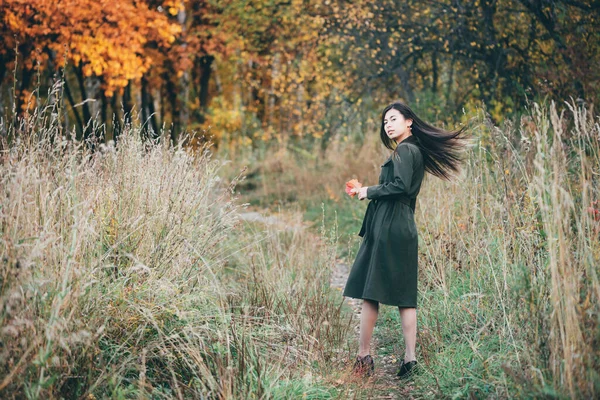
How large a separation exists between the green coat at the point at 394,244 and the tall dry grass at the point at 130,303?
1.68ft

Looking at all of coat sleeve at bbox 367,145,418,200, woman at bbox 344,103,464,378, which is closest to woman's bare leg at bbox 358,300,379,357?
woman at bbox 344,103,464,378

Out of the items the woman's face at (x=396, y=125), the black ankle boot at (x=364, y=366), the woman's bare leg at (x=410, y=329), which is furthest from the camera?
the woman's face at (x=396, y=125)

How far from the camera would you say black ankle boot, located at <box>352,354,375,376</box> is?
13.1 feet

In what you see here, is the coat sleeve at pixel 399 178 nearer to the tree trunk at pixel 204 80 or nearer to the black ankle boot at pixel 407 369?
the black ankle boot at pixel 407 369

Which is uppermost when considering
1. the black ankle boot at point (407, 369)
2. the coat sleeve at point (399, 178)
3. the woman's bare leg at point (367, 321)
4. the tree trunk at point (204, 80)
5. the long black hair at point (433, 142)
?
the tree trunk at point (204, 80)

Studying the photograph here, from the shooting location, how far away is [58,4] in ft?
29.9

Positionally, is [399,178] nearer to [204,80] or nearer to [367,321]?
[367,321]

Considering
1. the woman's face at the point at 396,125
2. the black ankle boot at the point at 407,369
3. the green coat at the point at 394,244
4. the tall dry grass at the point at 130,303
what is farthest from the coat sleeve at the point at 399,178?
the black ankle boot at the point at 407,369

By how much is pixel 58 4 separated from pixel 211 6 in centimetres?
541

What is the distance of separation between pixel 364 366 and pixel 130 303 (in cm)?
163

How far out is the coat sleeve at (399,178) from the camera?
4074mm

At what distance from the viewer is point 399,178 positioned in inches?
160

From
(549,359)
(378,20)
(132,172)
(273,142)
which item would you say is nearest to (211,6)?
(273,142)

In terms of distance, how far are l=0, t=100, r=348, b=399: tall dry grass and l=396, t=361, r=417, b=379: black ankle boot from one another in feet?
1.65
